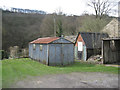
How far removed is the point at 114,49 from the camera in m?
15.2

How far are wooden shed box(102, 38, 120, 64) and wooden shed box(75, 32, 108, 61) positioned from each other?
2513mm

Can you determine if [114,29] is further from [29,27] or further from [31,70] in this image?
[29,27]

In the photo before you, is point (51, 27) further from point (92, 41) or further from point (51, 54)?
point (51, 54)

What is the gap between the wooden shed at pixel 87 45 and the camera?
1684cm

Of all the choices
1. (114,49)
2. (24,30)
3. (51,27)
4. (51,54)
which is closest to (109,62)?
(114,49)

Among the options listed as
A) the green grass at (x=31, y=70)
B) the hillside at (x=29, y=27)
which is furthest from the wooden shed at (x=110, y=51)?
the hillside at (x=29, y=27)

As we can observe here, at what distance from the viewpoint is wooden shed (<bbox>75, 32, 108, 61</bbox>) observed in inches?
663

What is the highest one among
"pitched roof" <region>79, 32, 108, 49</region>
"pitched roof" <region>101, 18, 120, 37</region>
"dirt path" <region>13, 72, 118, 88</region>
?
"pitched roof" <region>101, 18, 120, 37</region>

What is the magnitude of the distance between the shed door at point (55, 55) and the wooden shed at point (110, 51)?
485 centimetres

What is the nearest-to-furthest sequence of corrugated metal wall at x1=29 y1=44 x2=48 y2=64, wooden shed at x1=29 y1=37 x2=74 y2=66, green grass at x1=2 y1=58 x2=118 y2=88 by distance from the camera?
green grass at x1=2 y1=58 x2=118 y2=88
wooden shed at x1=29 y1=37 x2=74 y2=66
corrugated metal wall at x1=29 y1=44 x2=48 y2=64

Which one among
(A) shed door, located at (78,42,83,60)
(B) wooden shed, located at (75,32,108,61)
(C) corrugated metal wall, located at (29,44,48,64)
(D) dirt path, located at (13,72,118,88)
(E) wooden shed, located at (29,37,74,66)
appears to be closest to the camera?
(D) dirt path, located at (13,72,118,88)

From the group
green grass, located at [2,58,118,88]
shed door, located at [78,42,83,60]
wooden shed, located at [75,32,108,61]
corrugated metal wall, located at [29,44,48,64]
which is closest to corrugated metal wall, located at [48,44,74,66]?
corrugated metal wall, located at [29,44,48,64]

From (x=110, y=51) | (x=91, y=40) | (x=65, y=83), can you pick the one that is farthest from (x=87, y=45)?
(x=65, y=83)

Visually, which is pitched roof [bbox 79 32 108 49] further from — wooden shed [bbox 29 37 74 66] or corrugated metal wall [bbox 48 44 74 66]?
corrugated metal wall [bbox 48 44 74 66]
